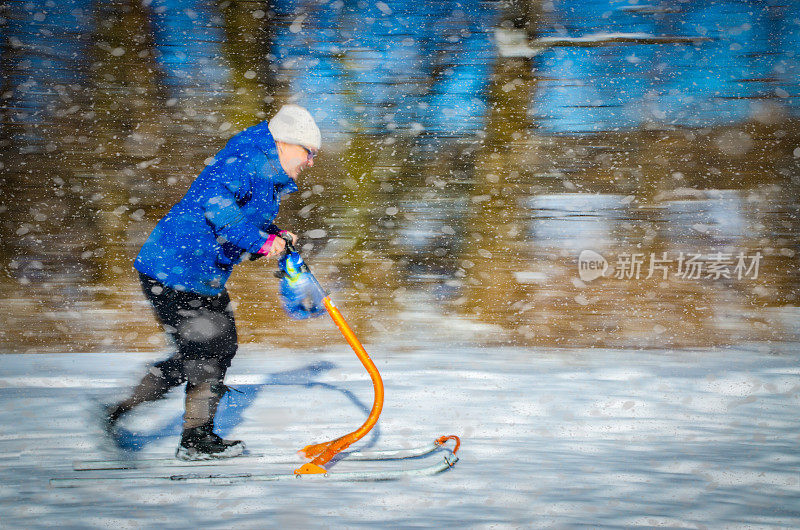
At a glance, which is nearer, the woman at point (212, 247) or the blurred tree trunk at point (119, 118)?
the woman at point (212, 247)

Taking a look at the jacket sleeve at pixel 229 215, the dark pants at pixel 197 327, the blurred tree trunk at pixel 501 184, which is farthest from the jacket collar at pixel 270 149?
the blurred tree trunk at pixel 501 184

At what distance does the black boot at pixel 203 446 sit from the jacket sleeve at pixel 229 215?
73 cm

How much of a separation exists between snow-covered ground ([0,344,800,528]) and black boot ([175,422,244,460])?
0.11m

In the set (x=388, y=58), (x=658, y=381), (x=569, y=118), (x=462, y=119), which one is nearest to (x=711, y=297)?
(x=658, y=381)

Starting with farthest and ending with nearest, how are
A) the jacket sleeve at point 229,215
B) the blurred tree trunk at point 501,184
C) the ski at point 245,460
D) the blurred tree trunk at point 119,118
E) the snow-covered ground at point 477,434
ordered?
the blurred tree trunk at point 501,184 < the blurred tree trunk at point 119,118 < the ski at point 245,460 < the jacket sleeve at point 229,215 < the snow-covered ground at point 477,434

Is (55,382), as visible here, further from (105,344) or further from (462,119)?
(462,119)

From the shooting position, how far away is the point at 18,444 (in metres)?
1.80

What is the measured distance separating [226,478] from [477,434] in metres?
0.97

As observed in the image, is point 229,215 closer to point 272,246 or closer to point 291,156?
point 272,246

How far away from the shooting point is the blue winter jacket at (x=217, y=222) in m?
1.50

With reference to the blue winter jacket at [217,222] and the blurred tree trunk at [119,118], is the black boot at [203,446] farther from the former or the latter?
the blurred tree trunk at [119,118]

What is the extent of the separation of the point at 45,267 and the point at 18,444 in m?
1.21

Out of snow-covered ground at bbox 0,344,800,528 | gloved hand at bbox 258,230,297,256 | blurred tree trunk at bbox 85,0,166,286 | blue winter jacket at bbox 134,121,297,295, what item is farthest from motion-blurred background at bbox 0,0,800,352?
gloved hand at bbox 258,230,297,256

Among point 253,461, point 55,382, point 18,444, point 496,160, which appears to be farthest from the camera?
point 496,160
